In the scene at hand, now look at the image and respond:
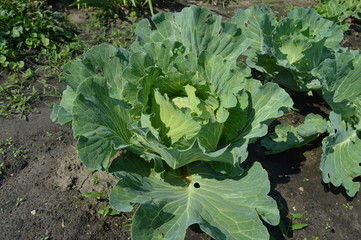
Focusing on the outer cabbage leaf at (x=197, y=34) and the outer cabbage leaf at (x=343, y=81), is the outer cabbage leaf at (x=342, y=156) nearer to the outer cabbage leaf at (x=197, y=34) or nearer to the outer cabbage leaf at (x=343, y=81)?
the outer cabbage leaf at (x=343, y=81)

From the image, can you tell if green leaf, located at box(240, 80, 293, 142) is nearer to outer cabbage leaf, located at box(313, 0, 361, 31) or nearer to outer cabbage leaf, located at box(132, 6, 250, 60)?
outer cabbage leaf, located at box(132, 6, 250, 60)

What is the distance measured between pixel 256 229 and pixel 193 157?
599 millimetres

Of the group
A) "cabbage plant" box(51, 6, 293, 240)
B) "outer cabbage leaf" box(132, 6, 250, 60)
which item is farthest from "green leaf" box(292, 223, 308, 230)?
"outer cabbage leaf" box(132, 6, 250, 60)

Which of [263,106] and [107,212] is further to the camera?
[107,212]

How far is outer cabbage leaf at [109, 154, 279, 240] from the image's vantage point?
220 cm

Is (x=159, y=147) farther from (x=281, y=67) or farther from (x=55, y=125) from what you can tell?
(x=281, y=67)

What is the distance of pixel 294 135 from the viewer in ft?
10.7

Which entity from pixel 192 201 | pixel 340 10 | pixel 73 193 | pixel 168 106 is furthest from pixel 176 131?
pixel 340 10

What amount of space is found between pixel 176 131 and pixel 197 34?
932 mm

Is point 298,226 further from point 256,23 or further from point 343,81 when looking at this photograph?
point 256,23

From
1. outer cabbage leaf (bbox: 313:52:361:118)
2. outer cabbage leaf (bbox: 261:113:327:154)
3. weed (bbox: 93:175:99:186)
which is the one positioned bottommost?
weed (bbox: 93:175:99:186)

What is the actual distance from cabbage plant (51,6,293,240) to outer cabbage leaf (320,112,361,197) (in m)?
0.77

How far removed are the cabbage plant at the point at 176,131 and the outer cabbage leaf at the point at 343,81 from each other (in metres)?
0.83

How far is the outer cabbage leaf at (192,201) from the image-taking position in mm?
2199
